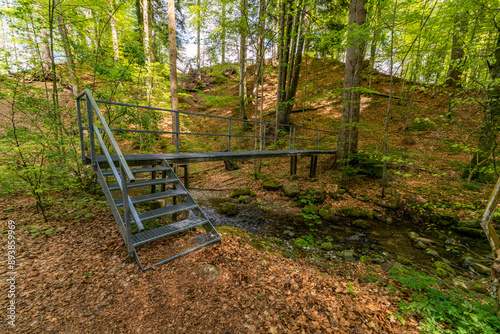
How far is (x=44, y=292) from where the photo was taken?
2078 mm

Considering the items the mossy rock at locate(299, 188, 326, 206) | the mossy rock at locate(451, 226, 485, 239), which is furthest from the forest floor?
the mossy rock at locate(299, 188, 326, 206)

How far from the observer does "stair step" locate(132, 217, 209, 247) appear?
2527 millimetres

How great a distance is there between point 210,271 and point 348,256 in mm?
2999

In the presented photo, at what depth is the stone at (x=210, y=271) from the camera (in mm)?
Result: 2380

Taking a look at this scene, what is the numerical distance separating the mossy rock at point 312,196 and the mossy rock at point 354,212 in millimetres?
825

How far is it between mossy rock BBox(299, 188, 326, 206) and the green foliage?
4.15m

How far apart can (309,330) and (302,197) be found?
5463 millimetres

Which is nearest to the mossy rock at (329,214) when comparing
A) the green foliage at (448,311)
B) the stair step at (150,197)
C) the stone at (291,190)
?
the stone at (291,190)

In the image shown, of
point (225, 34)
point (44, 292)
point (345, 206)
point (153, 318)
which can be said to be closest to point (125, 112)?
point (44, 292)

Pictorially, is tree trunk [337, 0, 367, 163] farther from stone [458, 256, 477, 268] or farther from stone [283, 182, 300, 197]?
stone [458, 256, 477, 268]

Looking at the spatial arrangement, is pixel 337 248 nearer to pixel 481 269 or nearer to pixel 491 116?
pixel 481 269

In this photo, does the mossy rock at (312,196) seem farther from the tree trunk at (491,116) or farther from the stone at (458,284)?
the tree trunk at (491,116)

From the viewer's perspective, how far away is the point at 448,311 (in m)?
2.06

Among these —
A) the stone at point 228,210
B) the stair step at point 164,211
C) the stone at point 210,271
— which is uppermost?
the stair step at point 164,211
